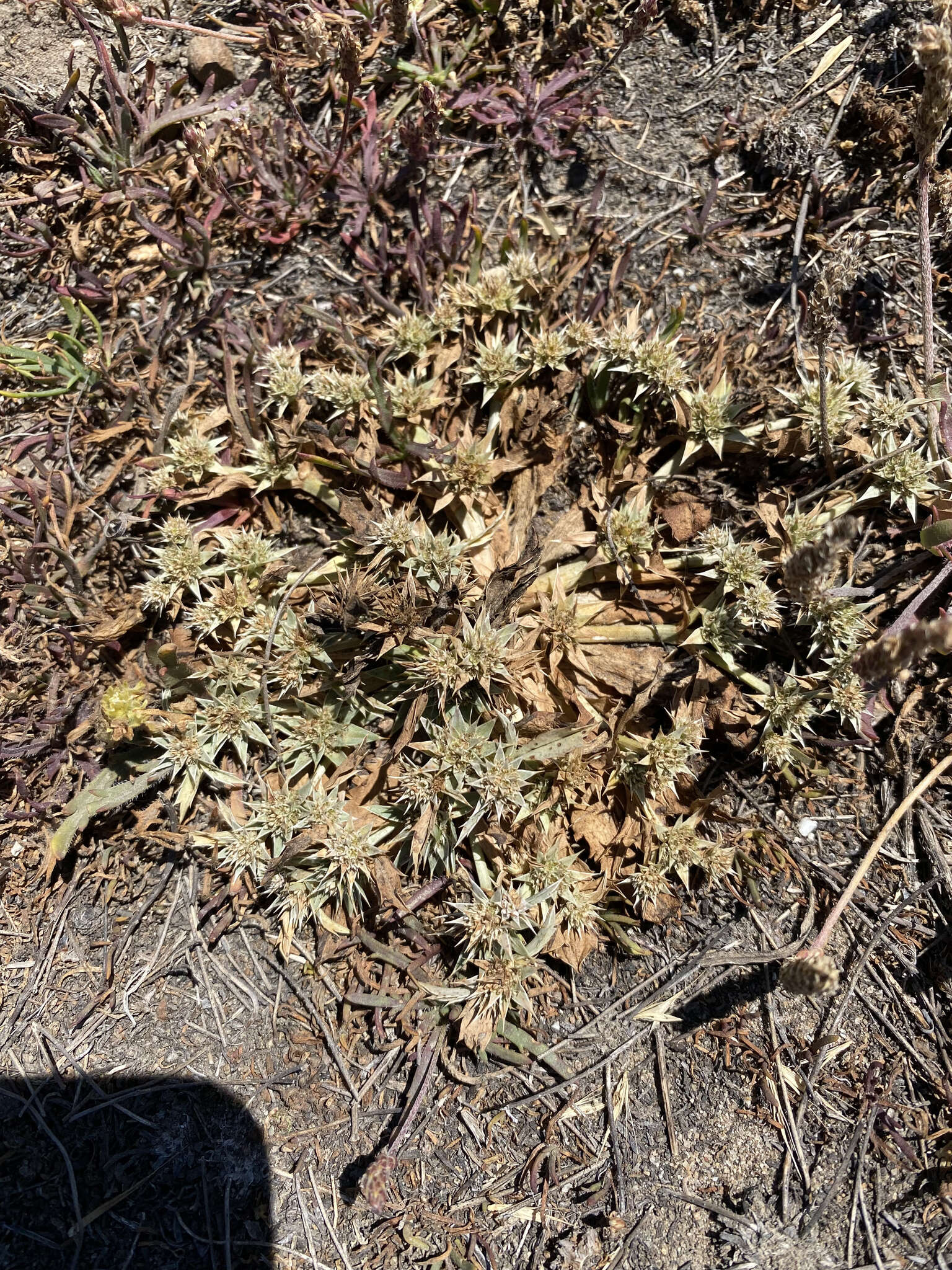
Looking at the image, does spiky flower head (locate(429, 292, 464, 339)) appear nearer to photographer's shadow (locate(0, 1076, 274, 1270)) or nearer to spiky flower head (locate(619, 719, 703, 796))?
spiky flower head (locate(619, 719, 703, 796))

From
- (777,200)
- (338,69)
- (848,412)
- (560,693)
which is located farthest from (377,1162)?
(338,69)

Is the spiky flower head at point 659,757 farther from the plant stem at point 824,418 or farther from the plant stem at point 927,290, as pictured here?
the plant stem at point 927,290

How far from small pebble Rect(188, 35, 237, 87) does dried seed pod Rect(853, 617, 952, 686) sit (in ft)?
11.2

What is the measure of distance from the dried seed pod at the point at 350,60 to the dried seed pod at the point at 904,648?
2715 millimetres

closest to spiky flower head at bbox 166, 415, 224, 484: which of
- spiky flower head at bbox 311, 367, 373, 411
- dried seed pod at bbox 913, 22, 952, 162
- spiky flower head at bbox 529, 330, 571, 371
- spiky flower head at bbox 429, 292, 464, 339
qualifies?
spiky flower head at bbox 311, 367, 373, 411

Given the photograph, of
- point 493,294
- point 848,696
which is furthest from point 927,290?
point 493,294

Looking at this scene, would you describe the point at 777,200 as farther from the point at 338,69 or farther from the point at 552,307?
the point at 338,69

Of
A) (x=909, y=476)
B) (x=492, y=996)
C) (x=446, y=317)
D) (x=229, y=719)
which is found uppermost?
(x=446, y=317)

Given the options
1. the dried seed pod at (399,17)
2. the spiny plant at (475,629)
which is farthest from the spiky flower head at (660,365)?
the dried seed pod at (399,17)

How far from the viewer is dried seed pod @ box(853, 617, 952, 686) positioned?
1544mm

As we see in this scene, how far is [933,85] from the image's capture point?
1.96 m

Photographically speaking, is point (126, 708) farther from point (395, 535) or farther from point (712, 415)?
point (712, 415)

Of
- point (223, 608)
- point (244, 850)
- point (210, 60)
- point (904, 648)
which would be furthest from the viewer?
point (210, 60)

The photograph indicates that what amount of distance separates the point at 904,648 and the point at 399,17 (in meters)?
2.97
